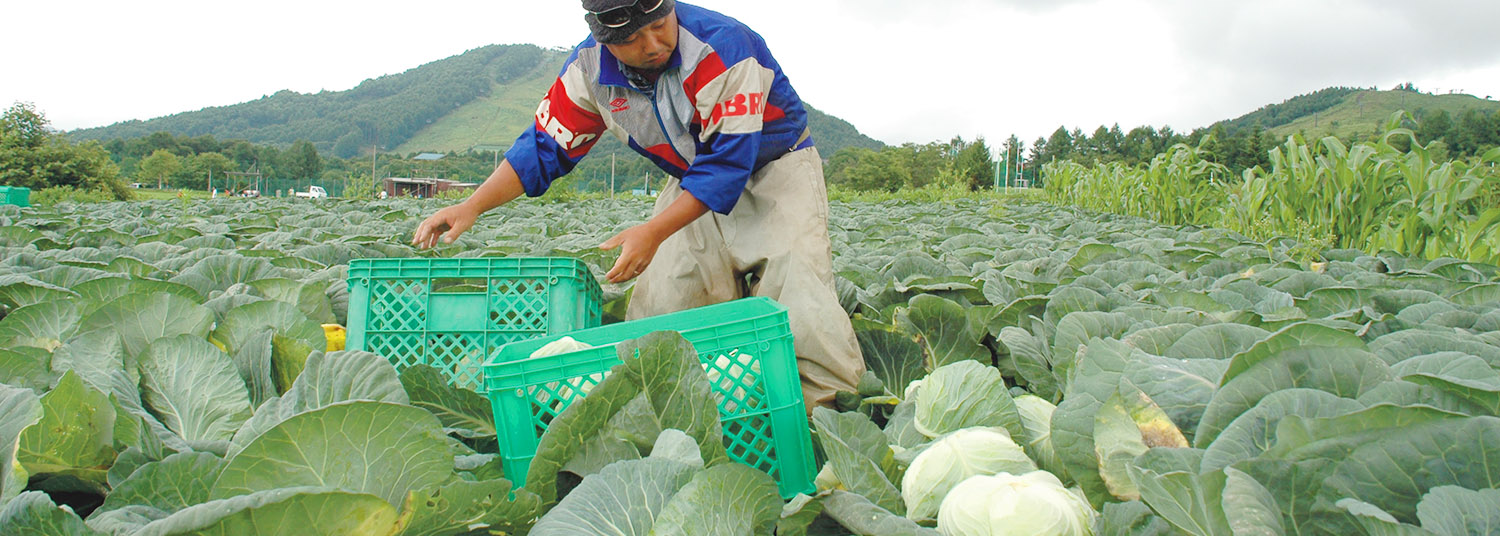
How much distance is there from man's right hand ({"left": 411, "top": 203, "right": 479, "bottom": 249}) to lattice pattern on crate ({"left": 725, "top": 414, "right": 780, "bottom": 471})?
3.66ft

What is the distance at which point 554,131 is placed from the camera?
8.36ft

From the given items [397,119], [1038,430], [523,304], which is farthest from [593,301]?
[397,119]

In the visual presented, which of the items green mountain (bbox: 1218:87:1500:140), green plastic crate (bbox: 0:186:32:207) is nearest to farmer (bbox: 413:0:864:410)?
green plastic crate (bbox: 0:186:32:207)

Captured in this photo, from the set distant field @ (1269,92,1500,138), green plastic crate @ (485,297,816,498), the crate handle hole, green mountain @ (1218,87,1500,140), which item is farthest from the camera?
green mountain @ (1218,87,1500,140)

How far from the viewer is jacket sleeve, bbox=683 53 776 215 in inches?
84.4

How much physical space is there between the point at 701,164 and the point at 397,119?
135161 mm

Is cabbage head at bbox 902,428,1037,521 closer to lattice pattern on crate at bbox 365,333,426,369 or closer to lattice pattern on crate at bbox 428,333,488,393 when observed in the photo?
lattice pattern on crate at bbox 428,333,488,393

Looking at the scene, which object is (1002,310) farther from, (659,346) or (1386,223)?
(1386,223)

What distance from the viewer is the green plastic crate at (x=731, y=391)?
145 centimetres

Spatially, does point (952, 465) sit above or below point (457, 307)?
below

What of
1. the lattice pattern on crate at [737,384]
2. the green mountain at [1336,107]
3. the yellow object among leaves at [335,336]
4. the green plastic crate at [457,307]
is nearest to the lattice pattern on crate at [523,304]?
the green plastic crate at [457,307]

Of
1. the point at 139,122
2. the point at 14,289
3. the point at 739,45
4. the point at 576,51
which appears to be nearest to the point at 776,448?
the point at 739,45

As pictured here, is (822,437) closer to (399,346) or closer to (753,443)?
(753,443)

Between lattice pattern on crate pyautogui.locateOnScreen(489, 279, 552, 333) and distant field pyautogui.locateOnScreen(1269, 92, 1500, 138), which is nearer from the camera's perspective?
lattice pattern on crate pyautogui.locateOnScreen(489, 279, 552, 333)
